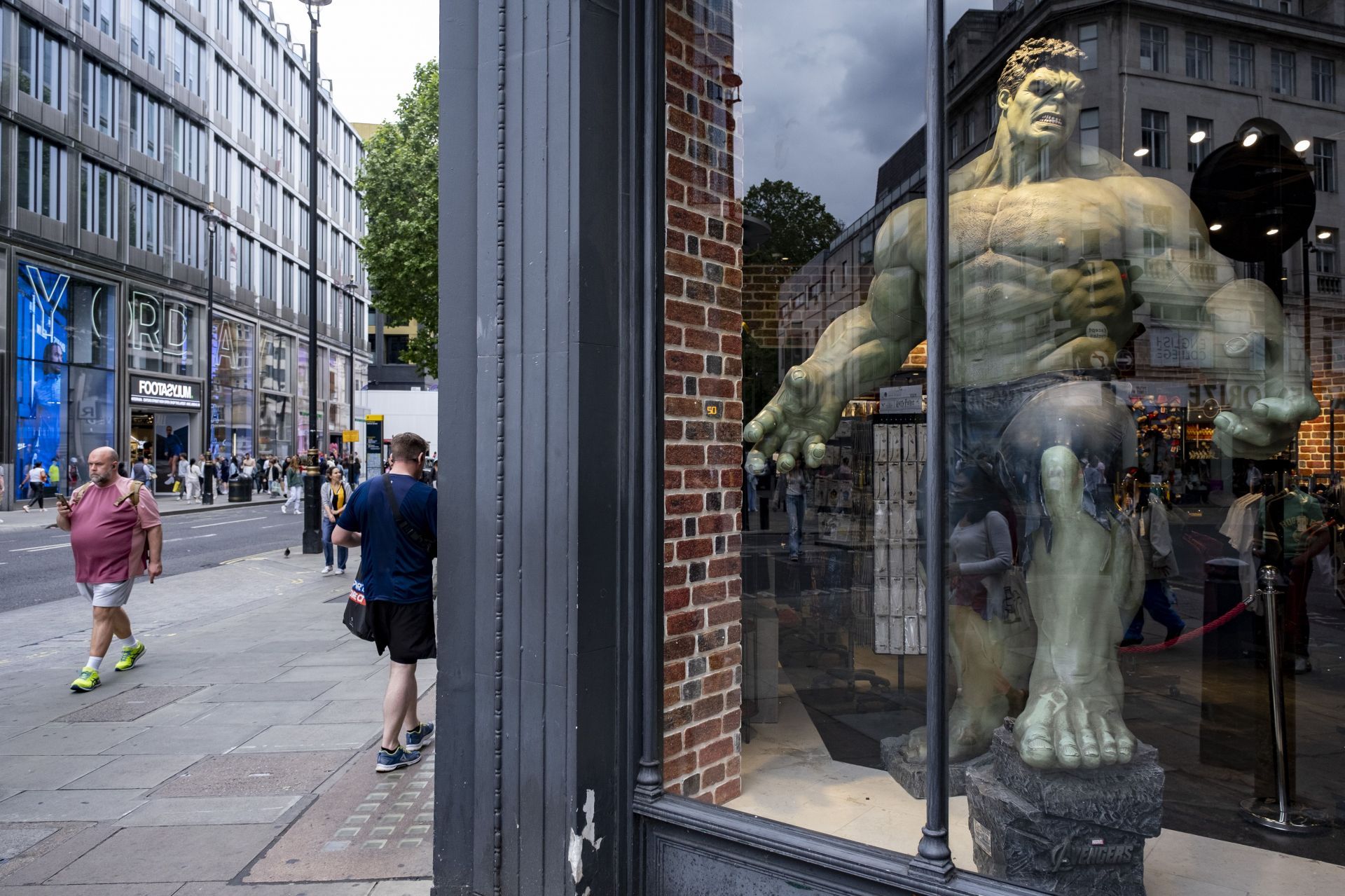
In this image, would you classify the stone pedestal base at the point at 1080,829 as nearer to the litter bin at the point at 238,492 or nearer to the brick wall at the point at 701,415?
the brick wall at the point at 701,415

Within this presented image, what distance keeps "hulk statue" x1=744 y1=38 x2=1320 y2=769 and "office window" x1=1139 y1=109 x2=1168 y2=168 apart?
6 centimetres

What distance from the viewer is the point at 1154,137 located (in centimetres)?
273

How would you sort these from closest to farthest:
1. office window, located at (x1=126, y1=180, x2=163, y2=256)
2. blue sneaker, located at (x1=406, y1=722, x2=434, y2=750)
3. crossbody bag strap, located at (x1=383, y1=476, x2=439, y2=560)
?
crossbody bag strap, located at (x1=383, y1=476, x2=439, y2=560)
blue sneaker, located at (x1=406, y1=722, x2=434, y2=750)
office window, located at (x1=126, y1=180, x2=163, y2=256)

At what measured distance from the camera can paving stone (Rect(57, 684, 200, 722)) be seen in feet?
19.6

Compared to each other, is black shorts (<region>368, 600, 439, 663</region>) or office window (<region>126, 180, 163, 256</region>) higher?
office window (<region>126, 180, 163, 256</region>)

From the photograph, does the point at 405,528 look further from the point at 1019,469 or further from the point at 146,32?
the point at 146,32

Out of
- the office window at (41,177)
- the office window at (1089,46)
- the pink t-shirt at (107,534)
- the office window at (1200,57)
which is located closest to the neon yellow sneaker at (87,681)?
the pink t-shirt at (107,534)

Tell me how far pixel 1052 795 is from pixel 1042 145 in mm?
2053

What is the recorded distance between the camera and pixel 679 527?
132 inches

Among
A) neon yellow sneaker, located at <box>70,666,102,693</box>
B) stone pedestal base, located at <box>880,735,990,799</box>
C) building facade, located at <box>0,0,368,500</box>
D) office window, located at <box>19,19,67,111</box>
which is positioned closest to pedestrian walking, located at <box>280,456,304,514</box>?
building facade, located at <box>0,0,368,500</box>

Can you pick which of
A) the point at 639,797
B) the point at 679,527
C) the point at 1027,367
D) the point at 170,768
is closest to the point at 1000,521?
the point at 1027,367

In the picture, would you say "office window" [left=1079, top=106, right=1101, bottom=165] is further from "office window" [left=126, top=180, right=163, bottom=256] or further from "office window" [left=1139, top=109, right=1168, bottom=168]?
"office window" [left=126, top=180, right=163, bottom=256]

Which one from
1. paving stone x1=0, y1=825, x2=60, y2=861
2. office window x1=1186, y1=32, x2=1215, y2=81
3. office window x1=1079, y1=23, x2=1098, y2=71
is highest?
office window x1=1079, y1=23, x2=1098, y2=71

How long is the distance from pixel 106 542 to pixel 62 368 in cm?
2649
